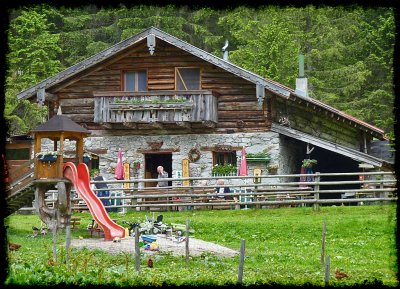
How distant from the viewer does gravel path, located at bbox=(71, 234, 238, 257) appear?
16.8 meters

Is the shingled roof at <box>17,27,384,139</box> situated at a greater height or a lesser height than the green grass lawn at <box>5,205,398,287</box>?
greater

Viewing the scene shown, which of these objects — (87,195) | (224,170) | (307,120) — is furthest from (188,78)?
(87,195)

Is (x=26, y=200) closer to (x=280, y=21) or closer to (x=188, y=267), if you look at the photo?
(x=188, y=267)

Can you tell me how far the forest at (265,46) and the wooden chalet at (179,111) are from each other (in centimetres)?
454

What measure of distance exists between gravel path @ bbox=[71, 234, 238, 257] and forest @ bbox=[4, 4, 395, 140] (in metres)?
15.4

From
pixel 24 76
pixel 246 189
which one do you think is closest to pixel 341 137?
pixel 246 189

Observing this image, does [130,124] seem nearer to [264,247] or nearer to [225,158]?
[225,158]

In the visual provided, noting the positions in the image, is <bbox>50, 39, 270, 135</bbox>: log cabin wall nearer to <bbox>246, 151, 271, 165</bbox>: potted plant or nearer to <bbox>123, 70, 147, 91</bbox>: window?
<bbox>123, 70, 147, 91</bbox>: window

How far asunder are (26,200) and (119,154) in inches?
257

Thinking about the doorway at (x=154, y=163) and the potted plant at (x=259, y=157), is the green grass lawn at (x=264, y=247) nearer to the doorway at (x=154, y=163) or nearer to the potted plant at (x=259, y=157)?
the potted plant at (x=259, y=157)

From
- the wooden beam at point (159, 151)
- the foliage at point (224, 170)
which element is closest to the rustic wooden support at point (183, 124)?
the wooden beam at point (159, 151)

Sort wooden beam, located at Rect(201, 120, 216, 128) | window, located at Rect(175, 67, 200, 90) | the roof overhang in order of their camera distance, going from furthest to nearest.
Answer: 1. window, located at Rect(175, 67, 200, 90)
2. wooden beam, located at Rect(201, 120, 216, 128)
3. the roof overhang

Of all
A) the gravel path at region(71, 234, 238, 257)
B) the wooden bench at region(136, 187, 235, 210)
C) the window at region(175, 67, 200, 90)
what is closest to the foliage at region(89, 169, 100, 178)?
the wooden bench at region(136, 187, 235, 210)

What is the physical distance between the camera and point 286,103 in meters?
28.9
